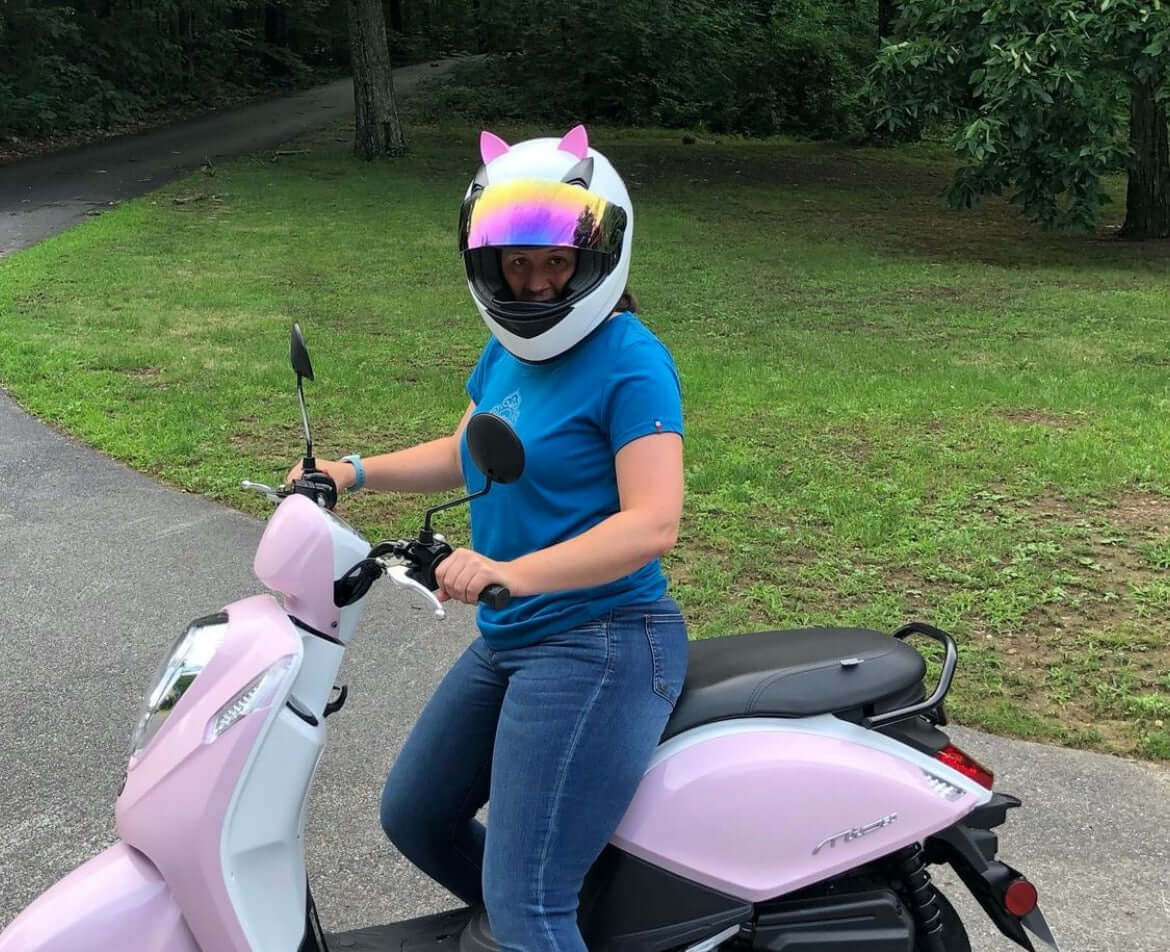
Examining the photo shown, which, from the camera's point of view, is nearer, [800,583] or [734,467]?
[800,583]

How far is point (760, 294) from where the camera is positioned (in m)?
11.6

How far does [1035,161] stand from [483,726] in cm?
1272

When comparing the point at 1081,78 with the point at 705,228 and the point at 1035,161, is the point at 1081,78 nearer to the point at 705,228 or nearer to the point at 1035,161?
the point at 1035,161

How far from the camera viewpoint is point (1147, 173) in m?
14.7

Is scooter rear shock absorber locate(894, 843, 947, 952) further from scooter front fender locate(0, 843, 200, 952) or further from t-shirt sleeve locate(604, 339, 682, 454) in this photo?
scooter front fender locate(0, 843, 200, 952)

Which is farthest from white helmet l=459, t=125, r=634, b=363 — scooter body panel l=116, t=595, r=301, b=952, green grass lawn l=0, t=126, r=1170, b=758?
green grass lawn l=0, t=126, r=1170, b=758

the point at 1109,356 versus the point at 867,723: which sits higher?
the point at 867,723

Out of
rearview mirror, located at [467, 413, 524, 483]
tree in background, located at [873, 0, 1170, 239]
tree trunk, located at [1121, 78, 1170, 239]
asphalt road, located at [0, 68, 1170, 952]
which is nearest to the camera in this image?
rearview mirror, located at [467, 413, 524, 483]

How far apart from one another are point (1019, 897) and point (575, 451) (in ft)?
3.76

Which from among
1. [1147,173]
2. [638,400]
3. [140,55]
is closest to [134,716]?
[638,400]

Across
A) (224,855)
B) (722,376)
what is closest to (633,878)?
(224,855)

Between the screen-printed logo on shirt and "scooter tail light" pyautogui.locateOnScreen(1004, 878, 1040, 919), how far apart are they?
123cm

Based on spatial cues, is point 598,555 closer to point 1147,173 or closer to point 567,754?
point 567,754

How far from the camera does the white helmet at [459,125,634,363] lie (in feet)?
6.29
